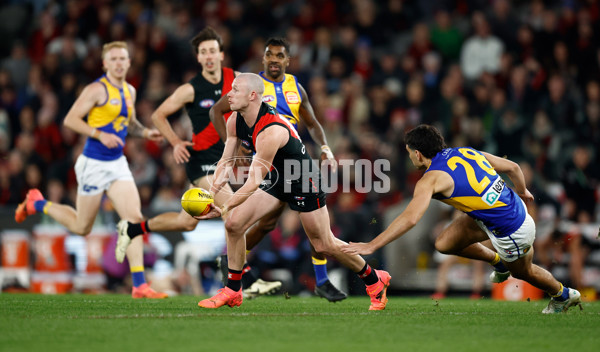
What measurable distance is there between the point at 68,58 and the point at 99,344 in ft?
41.0

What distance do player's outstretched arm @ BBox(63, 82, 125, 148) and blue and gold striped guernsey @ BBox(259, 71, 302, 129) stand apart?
6.39 feet

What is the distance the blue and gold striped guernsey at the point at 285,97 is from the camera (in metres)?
9.19

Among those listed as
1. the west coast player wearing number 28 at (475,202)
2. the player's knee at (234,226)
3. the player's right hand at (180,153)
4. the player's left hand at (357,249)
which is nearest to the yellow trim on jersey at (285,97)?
the player's right hand at (180,153)

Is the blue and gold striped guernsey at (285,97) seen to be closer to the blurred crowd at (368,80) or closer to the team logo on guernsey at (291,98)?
the team logo on guernsey at (291,98)

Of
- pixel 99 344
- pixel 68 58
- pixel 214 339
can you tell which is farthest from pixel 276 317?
pixel 68 58

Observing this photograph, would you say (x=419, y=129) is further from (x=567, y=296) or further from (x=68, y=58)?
(x=68, y=58)

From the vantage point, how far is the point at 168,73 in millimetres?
16953

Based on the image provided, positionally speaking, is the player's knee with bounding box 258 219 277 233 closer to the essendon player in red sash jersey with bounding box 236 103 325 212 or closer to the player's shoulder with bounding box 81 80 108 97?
the essendon player in red sash jersey with bounding box 236 103 325 212

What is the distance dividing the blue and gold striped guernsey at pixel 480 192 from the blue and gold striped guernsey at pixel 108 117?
14.0 ft

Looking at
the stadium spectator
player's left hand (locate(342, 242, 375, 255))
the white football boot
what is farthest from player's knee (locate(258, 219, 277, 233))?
the stadium spectator

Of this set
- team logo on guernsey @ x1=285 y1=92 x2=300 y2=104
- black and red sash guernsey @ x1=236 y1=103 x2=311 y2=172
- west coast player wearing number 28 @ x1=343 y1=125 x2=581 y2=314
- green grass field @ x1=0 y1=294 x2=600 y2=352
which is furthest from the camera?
team logo on guernsey @ x1=285 y1=92 x2=300 y2=104

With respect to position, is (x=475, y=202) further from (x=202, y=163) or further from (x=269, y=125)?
(x=202, y=163)

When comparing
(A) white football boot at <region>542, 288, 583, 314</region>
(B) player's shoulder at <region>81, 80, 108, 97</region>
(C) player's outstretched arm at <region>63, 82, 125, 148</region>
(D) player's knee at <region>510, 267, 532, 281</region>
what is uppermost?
(B) player's shoulder at <region>81, 80, 108, 97</region>

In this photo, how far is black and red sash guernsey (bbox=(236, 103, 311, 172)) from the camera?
24.9 feet
